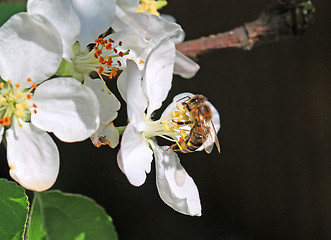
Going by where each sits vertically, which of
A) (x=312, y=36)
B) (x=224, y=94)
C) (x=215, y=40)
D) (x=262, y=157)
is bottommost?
(x=262, y=157)

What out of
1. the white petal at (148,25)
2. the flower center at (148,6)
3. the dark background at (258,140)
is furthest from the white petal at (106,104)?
the dark background at (258,140)

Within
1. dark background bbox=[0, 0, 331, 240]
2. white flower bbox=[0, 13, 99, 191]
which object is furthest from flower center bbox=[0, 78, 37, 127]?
dark background bbox=[0, 0, 331, 240]

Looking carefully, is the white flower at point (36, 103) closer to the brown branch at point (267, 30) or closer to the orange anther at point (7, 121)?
the orange anther at point (7, 121)

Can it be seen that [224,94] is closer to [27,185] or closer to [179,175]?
[179,175]

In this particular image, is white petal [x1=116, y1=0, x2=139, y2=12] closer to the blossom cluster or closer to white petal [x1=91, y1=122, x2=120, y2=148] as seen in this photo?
the blossom cluster

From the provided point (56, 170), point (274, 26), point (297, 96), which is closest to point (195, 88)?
point (297, 96)

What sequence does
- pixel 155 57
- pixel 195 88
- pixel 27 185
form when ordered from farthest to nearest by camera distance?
pixel 195 88 < pixel 155 57 < pixel 27 185

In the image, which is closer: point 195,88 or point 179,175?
point 179,175

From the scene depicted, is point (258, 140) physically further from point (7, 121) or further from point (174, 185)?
point (7, 121)
